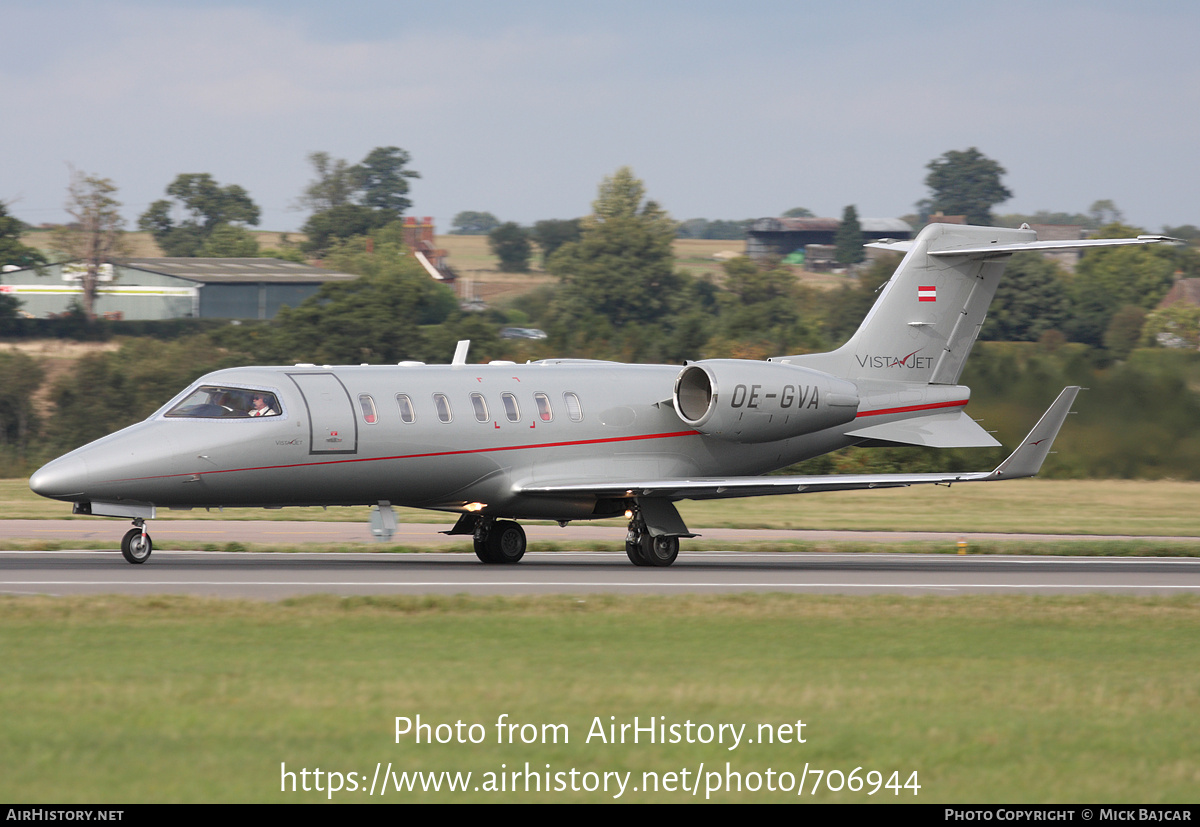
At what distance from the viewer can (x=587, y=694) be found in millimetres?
10953

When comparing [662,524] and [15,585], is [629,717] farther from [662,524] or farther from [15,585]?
[662,524]

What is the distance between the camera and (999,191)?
178375 mm

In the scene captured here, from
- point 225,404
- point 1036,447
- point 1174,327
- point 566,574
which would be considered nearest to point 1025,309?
point 1174,327

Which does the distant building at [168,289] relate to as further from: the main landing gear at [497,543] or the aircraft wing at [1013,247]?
the main landing gear at [497,543]

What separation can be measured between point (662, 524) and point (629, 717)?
45.6 feet

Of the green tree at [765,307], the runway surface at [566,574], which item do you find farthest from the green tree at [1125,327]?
the runway surface at [566,574]

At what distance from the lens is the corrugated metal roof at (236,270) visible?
97.6 metres

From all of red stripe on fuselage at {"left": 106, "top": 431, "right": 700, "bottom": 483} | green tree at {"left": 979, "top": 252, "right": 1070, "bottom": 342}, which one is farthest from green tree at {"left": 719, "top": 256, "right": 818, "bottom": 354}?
red stripe on fuselage at {"left": 106, "top": 431, "right": 700, "bottom": 483}

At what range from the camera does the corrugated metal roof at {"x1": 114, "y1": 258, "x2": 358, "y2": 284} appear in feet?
320

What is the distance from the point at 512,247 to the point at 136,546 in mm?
145640

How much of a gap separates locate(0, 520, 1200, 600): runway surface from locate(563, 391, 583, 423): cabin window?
8.08 feet

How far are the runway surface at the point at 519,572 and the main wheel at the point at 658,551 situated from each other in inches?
21.5

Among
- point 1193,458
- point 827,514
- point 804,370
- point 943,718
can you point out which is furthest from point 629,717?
point 1193,458

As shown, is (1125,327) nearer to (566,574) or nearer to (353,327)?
(353,327)
